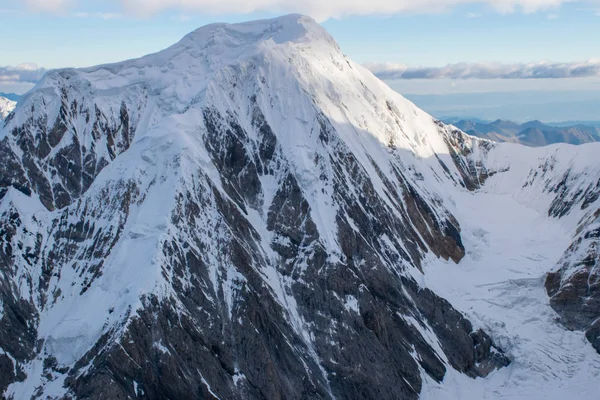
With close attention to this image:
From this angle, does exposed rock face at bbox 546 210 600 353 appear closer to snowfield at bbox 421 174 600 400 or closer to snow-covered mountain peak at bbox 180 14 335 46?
snowfield at bbox 421 174 600 400

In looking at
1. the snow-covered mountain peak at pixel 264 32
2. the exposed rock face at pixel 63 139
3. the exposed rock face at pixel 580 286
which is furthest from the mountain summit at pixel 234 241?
the snow-covered mountain peak at pixel 264 32

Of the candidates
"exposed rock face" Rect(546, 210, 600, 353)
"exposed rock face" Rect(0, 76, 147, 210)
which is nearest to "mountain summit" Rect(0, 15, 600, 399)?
"exposed rock face" Rect(0, 76, 147, 210)

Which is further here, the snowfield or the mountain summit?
the snowfield

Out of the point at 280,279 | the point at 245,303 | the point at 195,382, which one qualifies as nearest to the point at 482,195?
the point at 280,279

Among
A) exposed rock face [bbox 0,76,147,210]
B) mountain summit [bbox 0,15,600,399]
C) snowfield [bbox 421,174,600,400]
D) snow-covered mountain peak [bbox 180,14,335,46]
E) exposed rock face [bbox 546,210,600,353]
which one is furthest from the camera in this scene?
snow-covered mountain peak [bbox 180,14,335,46]

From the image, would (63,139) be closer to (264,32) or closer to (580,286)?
(264,32)

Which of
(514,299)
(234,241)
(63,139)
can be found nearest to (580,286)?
(514,299)

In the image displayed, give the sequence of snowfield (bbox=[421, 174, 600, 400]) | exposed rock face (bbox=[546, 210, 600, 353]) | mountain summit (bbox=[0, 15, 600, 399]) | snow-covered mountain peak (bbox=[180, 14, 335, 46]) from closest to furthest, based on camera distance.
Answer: mountain summit (bbox=[0, 15, 600, 399]), snowfield (bbox=[421, 174, 600, 400]), exposed rock face (bbox=[546, 210, 600, 353]), snow-covered mountain peak (bbox=[180, 14, 335, 46])

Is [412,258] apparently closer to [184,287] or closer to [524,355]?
[524,355]
